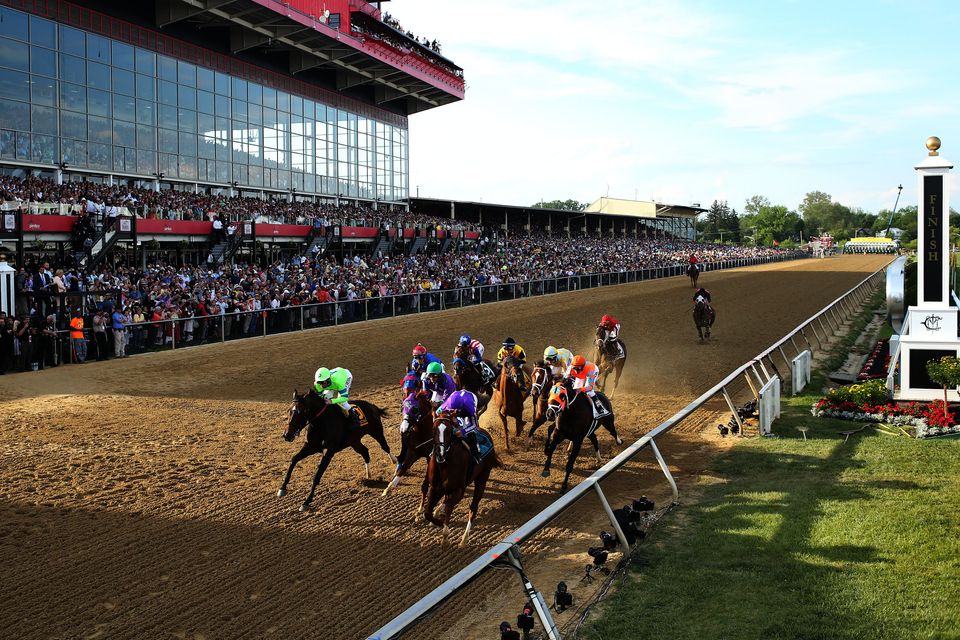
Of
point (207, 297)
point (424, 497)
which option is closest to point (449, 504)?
point (424, 497)

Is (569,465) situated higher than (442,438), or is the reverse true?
(442,438)

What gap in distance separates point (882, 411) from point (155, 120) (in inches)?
1204

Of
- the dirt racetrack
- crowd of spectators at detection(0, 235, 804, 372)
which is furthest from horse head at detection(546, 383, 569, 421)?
crowd of spectators at detection(0, 235, 804, 372)

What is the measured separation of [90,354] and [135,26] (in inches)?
769

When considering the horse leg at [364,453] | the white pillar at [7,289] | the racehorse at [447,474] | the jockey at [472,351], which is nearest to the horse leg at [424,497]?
the racehorse at [447,474]

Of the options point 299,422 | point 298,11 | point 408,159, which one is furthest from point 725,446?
point 408,159

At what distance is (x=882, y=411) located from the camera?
431 inches

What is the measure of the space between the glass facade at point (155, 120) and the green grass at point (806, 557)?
27.6m

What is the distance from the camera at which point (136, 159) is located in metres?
31.9

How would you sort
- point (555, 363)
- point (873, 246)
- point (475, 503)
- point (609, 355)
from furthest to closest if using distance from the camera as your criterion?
point (873, 246), point (609, 355), point (555, 363), point (475, 503)

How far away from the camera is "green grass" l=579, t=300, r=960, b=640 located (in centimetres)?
506

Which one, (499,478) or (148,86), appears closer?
(499,478)

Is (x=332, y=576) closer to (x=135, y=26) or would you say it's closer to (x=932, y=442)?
(x=932, y=442)

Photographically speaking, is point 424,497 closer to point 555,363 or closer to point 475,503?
point 475,503
